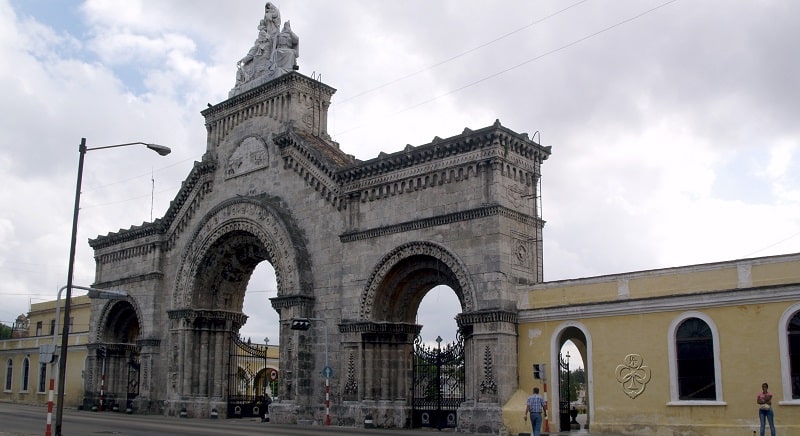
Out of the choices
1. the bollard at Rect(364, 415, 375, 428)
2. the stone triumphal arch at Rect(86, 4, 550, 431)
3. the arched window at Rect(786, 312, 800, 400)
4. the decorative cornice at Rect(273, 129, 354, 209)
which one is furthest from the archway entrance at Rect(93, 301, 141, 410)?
the arched window at Rect(786, 312, 800, 400)

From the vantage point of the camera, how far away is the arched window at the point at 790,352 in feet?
65.7

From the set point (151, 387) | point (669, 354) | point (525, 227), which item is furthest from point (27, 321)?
point (669, 354)

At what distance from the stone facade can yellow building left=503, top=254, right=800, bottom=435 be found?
1.34 metres

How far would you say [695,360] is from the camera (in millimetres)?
21859

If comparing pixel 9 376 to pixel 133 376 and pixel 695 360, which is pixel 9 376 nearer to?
pixel 133 376

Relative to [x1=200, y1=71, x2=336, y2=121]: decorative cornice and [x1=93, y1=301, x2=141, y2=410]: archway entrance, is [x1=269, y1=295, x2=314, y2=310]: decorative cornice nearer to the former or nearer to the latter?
[x1=200, y1=71, x2=336, y2=121]: decorative cornice

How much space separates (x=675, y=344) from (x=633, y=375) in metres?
1.47

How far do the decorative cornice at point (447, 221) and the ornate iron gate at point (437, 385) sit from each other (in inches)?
154

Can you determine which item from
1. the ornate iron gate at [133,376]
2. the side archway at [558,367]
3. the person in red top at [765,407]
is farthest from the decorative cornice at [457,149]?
the ornate iron gate at [133,376]

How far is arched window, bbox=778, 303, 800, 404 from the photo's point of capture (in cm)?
2003

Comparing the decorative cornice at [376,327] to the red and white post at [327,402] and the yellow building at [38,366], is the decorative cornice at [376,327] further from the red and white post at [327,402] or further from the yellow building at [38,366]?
the yellow building at [38,366]

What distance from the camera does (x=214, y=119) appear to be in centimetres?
3775

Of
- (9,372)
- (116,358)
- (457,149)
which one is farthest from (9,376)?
(457,149)

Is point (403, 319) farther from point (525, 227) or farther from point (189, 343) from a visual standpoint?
point (189, 343)
